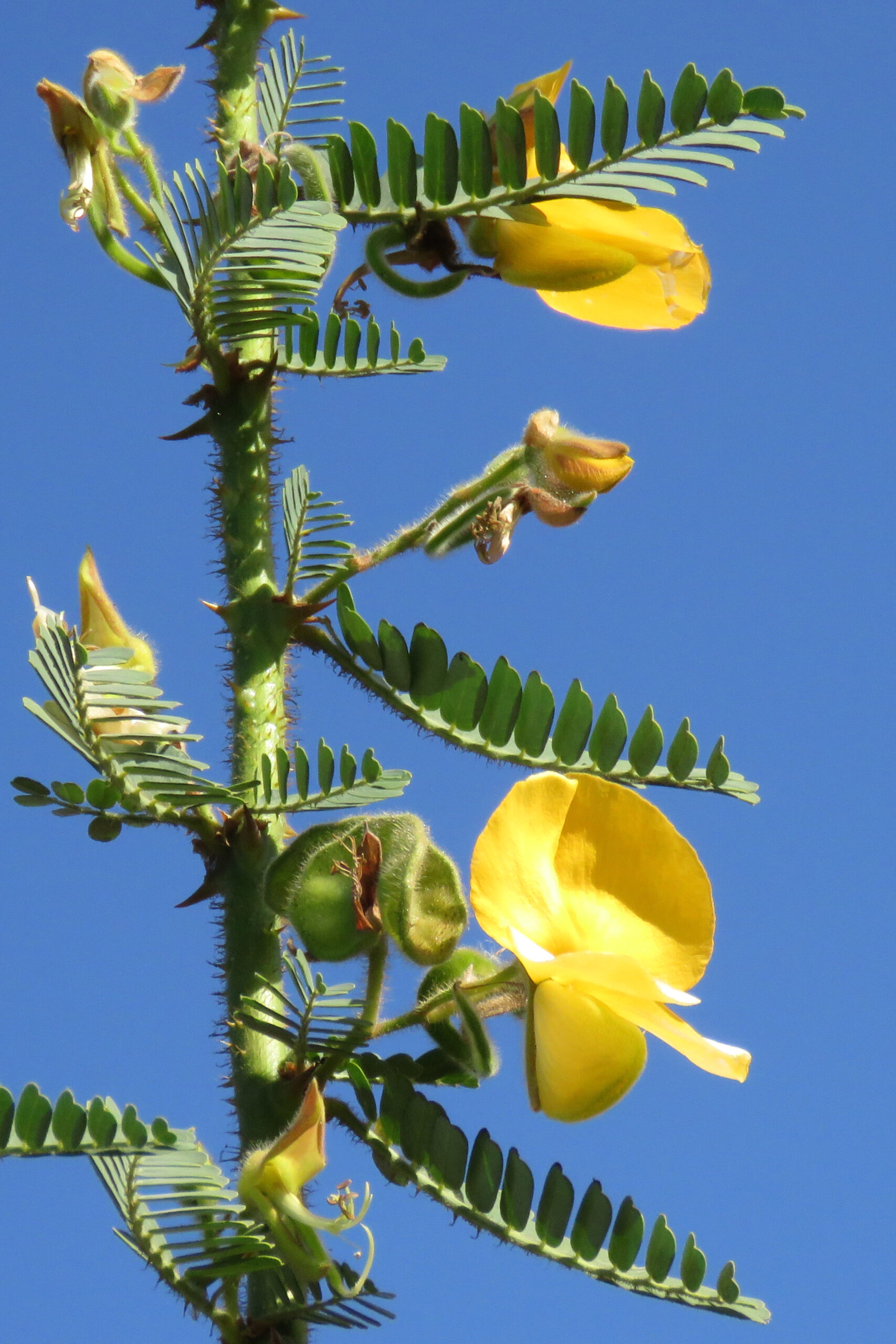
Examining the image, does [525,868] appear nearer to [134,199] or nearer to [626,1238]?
[626,1238]

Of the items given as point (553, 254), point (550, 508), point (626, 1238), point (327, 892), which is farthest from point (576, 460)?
point (626, 1238)

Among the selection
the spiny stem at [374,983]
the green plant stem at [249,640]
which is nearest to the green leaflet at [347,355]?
the green plant stem at [249,640]

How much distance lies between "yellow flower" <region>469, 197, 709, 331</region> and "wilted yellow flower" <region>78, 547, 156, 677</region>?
571mm

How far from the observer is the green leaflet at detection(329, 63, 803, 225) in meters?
1.36

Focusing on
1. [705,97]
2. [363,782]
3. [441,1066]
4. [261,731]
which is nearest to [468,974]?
[441,1066]

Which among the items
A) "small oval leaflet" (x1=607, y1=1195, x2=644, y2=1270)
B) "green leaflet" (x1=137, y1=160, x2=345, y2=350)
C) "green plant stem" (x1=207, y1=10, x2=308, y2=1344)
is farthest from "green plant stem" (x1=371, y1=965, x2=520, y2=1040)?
"green leaflet" (x1=137, y1=160, x2=345, y2=350)

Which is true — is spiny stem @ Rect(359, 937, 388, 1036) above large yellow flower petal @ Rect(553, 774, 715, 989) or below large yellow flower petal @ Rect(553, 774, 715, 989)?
below

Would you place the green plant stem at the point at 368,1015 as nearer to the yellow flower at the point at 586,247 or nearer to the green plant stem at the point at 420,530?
the green plant stem at the point at 420,530

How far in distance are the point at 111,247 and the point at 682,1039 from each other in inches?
41.6

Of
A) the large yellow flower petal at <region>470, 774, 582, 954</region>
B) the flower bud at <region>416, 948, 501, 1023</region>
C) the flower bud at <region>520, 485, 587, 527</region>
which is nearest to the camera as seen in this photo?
the large yellow flower petal at <region>470, 774, 582, 954</region>

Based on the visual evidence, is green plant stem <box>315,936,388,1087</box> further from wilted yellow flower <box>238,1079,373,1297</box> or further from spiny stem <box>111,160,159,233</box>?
spiny stem <box>111,160,159,233</box>

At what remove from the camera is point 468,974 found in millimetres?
1396

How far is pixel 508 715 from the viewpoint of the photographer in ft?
4.89

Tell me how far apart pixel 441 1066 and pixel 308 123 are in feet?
4.04
